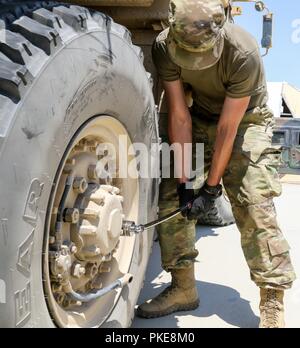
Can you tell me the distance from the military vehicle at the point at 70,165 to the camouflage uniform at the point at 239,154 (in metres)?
0.20

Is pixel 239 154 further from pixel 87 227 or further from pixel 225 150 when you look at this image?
pixel 87 227

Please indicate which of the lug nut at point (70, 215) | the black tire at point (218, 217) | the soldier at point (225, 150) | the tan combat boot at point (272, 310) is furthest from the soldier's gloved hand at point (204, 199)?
the black tire at point (218, 217)

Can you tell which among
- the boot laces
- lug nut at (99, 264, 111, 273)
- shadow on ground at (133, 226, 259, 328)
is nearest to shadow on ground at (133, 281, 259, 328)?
shadow on ground at (133, 226, 259, 328)

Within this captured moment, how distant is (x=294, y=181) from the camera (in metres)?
6.61

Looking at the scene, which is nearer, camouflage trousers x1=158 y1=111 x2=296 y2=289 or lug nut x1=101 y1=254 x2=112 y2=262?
lug nut x1=101 y1=254 x2=112 y2=262

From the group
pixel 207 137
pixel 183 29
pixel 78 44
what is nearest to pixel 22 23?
pixel 78 44

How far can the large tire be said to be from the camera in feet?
4.00

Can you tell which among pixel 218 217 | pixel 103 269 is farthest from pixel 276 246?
pixel 218 217

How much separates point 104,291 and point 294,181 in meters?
5.22

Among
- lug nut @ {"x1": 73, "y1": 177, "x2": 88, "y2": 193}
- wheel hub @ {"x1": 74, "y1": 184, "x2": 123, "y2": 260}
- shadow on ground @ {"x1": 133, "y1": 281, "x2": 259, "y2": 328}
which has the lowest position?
shadow on ground @ {"x1": 133, "y1": 281, "x2": 259, "y2": 328}

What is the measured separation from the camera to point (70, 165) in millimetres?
1627

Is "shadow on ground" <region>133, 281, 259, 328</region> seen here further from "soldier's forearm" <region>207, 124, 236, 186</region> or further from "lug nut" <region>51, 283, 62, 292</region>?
"lug nut" <region>51, 283, 62, 292</region>

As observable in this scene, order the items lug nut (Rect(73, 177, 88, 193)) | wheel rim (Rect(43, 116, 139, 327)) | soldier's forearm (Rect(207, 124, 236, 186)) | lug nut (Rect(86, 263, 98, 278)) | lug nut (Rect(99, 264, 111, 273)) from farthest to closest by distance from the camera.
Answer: soldier's forearm (Rect(207, 124, 236, 186)) → lug nut (Rect(99, 264, 111, 273)) → lug nut (Rect(86, 263, 98, 278)) → lug nut (Rect(73, 177, 88, 193)) → wheel rim (Rect(43, 116, 139, 327))

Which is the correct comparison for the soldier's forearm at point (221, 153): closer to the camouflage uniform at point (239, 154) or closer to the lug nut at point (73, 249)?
the camouflage uniform at point (239, 154)
